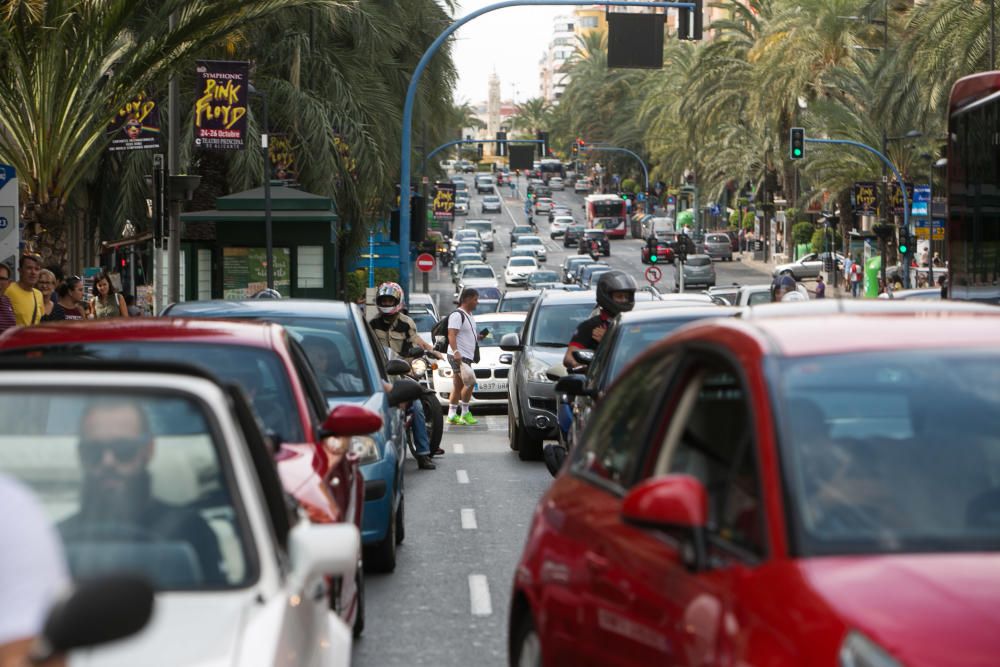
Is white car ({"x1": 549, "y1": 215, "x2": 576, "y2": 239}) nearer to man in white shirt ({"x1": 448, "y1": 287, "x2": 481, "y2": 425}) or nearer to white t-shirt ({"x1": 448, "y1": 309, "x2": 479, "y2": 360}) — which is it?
man in white shirt ({"x1": 448, "y1": 287, "x2": 481, "y2": 425})

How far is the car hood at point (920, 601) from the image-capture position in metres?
3.52

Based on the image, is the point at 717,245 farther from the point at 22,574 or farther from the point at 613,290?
the point at 22,574

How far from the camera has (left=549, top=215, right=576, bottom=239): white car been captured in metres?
123

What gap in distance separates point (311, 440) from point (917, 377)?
3881mm

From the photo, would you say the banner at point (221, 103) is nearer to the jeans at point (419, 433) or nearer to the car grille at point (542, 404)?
the car grille at point (542, 404)

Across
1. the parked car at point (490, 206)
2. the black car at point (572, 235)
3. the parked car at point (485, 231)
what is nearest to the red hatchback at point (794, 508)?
the parked car at point (485, 231)

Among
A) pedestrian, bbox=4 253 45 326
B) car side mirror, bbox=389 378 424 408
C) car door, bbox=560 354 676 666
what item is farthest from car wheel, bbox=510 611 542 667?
pedestrian, bbox=4 253 45 326

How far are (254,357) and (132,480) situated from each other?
392 centimetres

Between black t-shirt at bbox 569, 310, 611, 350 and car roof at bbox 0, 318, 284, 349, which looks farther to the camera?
black t-shirt at bbox 569, 310, 611, 350

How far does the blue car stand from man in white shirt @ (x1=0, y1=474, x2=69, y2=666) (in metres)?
7.42

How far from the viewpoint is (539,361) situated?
61.4 feet

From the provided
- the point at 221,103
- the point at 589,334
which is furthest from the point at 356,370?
the point at 221,103

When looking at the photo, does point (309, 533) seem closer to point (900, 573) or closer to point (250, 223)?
point (900, 573)

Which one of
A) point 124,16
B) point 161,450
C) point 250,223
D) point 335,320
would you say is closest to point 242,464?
point 161,450
